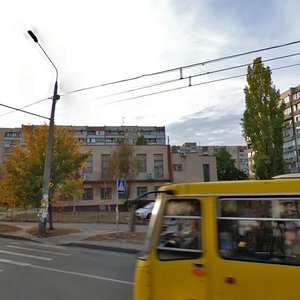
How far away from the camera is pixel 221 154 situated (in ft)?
341

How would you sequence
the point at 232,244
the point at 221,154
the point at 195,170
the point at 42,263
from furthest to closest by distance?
the point at 221,154 → the point at 195,170 → the point at 42,263 → the point at 232,244

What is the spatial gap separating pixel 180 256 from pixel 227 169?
90.4 metres

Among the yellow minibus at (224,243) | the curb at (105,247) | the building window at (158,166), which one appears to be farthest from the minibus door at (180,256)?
the building window at (158,166)

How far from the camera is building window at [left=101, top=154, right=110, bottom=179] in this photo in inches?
2025

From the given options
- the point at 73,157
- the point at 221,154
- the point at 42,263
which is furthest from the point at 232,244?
the point at 221,154

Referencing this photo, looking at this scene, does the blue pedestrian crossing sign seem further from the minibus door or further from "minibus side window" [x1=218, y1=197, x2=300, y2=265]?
"minibus side window" [x1=218, y1=197, x2=300, y2=265]

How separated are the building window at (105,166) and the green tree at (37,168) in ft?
89.9

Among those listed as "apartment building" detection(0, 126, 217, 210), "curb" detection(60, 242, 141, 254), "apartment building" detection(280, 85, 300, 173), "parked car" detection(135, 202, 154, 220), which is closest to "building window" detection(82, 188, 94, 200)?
"apartment building" detection(0, 126, 217, 210)

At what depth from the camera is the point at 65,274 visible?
1035 centimetres

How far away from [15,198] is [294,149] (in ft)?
245

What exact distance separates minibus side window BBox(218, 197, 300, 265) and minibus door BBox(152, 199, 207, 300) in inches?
12.8

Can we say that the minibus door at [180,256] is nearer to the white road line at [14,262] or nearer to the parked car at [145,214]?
the parked car at [145,214]

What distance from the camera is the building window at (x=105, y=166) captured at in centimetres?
5144

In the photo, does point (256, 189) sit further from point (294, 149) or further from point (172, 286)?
point (294, 149)
